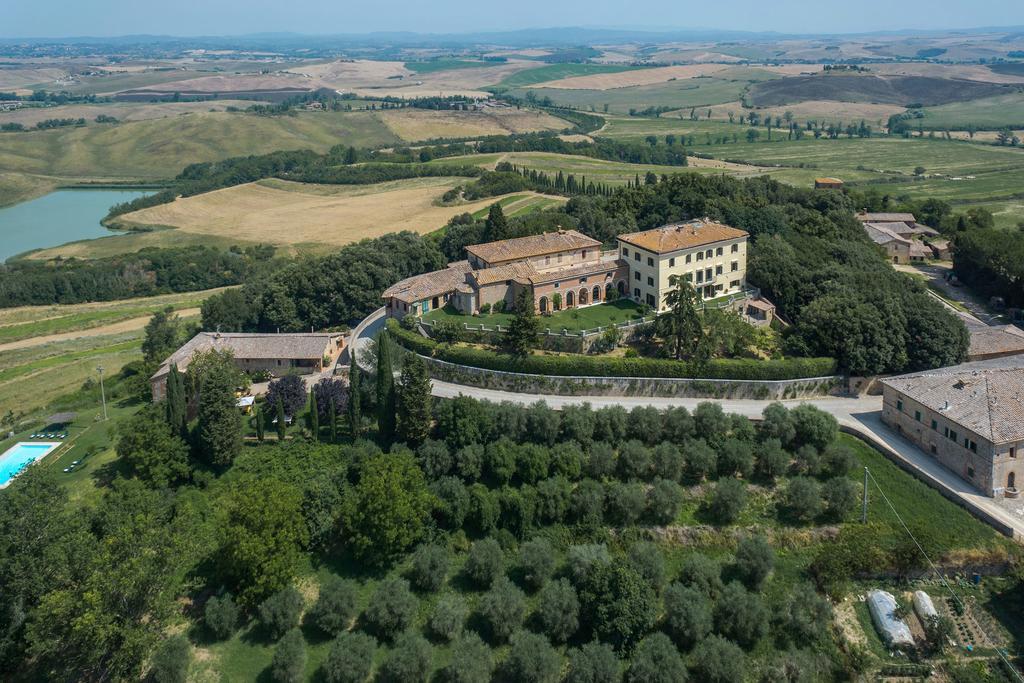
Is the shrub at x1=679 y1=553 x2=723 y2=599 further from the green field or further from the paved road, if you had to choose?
the green field

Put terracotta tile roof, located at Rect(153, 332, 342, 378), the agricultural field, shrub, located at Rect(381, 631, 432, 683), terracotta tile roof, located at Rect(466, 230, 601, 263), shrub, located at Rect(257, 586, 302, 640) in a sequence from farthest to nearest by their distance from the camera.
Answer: the agricultural field < terracotta tile roof, located at Rect(466, 230, 601, 263) < terracotta tile roof, located at Rect(153, 332, 342, 378) < shrub, located at Rect(257, 586, 302, 640) < shrub, located at Rect(381, 631, 432, 683)

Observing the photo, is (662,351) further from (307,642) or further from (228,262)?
(228,262)

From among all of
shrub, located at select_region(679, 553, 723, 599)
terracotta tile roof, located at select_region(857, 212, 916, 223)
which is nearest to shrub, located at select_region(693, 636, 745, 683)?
shrub, located at select_region(679, 553, 723, 599)

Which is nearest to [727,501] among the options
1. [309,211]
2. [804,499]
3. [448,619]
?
[804,499]

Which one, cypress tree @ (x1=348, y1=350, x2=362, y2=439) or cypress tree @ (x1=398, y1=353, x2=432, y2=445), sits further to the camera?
cypress tree @ (x1=348, y1=350, x2=362, y2=439)

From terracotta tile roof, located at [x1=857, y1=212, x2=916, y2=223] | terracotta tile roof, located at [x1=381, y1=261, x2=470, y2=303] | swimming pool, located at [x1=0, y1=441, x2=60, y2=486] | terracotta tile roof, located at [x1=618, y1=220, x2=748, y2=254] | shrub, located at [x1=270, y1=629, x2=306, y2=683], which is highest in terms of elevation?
terracotta tile roof, located at [x1=618, y1=220, x2=748, y2=254]

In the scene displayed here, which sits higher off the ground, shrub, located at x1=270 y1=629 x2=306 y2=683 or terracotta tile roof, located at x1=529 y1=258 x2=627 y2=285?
terracotta tile roof, located at x1=529 y1=258 x2=627 y2=285
